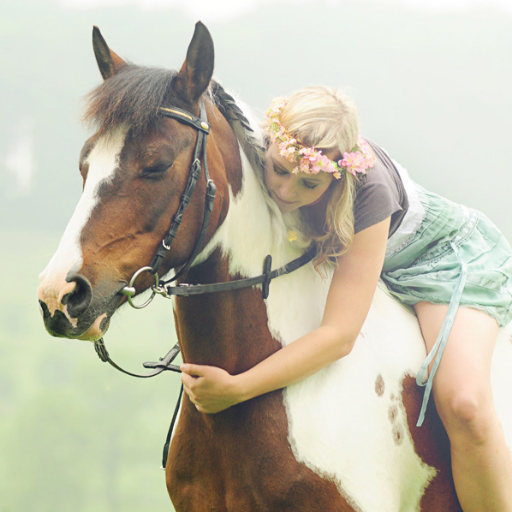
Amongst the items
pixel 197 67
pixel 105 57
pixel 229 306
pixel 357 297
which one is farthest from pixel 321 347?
pixel 105 57

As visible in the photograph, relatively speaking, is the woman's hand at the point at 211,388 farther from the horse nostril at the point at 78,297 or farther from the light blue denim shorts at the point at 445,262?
the light blue denim shorts at the point at 445,262

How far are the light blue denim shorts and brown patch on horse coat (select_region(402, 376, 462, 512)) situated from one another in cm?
39

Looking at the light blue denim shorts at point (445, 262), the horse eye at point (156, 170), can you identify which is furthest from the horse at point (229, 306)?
the light blue denim shorts at point (445, 262)

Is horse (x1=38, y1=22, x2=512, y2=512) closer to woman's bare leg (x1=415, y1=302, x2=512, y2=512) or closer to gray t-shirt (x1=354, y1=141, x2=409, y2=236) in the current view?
woman's bare leg (x1=415, y1=302, x2=512, y2=512)

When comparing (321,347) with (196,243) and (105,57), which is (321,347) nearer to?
(196,243)

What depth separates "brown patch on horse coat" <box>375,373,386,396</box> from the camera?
69.9 inches

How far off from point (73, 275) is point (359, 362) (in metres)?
0.97

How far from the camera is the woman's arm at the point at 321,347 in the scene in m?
1.58

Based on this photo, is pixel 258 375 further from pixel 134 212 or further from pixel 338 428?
pixel 134 212

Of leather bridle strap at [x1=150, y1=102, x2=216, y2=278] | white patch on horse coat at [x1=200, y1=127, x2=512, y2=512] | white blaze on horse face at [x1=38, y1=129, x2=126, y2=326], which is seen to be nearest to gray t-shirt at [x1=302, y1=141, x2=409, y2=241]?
white patch on horse coat at [x1=200, y1=127, x2=512, y2=512]

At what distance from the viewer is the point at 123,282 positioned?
1349 millimetres

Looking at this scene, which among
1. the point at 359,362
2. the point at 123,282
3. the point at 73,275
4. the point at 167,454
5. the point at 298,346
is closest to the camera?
the point at 73,275

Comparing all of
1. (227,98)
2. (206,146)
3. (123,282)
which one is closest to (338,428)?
(123,282)

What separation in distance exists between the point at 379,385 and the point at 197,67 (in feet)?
3.66
